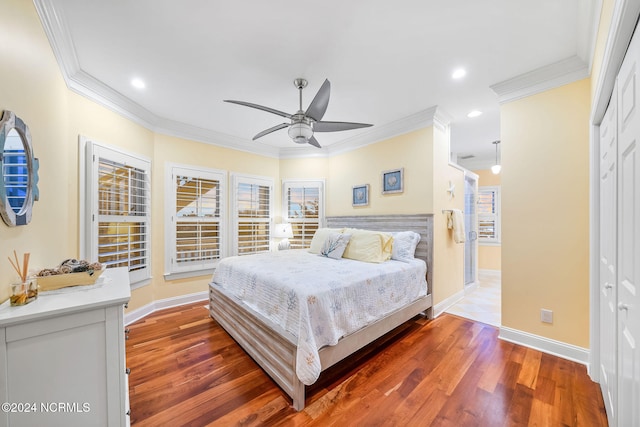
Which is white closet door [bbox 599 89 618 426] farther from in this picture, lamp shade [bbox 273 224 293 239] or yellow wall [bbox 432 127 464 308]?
lamp shade [bbox 273 224 293 239]

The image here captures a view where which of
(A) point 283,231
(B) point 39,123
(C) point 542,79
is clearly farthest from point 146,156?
(C) point 542,79

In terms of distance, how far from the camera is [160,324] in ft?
9.90

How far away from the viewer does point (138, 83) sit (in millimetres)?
2646

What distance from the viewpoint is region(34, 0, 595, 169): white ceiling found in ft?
5.65

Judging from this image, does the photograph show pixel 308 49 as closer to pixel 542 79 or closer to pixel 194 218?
pixel 542 79

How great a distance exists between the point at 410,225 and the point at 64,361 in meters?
3.46

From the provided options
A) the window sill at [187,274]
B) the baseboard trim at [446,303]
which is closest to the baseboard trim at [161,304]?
the window sill at [187,274]

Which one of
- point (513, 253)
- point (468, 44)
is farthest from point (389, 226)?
point (468, 44)

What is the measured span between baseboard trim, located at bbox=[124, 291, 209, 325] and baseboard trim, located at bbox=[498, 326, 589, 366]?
4.11m

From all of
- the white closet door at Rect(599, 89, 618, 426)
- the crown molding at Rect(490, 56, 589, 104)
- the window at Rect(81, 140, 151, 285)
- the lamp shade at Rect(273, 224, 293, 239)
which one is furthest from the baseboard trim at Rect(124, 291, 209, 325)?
the crown molding at Rect(490, 56, 589, 104)

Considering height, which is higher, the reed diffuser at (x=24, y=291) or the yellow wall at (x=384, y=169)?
the yellow wall at (x=384, y=169)

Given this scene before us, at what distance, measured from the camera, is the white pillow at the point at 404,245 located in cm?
321

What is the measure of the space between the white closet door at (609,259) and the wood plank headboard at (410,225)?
154 cm

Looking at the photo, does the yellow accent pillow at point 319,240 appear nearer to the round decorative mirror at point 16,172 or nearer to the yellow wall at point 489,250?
the round decorative mirror at point 16,172
